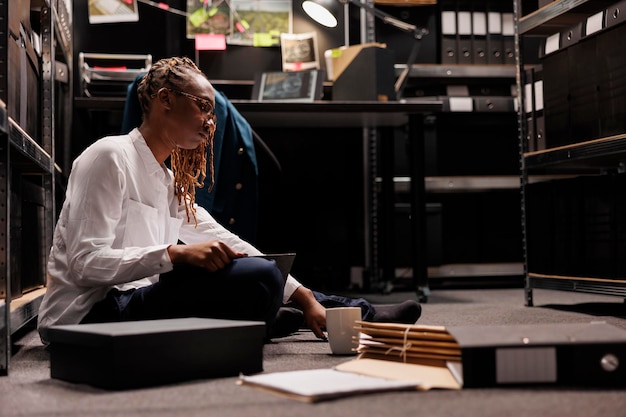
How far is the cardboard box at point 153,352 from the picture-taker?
1.29 meters

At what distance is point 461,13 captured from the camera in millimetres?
4113

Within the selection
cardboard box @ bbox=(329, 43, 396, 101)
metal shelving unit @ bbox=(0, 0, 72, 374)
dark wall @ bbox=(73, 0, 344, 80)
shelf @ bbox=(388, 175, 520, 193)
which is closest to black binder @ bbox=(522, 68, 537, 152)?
cardboard box @ bbox=(329, 43, 396, 101)

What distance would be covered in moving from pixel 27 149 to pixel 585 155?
1689mm

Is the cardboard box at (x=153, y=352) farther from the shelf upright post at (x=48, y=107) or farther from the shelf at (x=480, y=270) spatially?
the shelf at (x=480, y=270)

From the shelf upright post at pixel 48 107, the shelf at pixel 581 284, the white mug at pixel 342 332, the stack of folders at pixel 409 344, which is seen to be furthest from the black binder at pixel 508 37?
the stack of folders at pixel 409 344

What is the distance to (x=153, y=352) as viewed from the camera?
130 cm

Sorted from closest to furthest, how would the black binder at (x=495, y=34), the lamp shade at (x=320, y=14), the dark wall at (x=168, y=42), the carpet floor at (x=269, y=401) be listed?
the carpet floor at (x=269, y=401)
the lamp shade at (x=320, y=14)
the dark wall at (x=168, y=42)
the black binder at (x=495, y=34)

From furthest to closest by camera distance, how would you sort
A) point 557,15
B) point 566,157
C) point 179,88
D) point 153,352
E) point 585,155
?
point 557,15 → point 566,157 → point 585,155 → point 179,88 → point 153,352

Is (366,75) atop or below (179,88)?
atop

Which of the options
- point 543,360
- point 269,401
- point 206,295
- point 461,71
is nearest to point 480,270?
point 461,71

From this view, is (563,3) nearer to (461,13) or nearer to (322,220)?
(461,13)

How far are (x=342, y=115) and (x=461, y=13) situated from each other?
118cm

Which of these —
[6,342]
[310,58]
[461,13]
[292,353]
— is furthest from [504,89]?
[6,342]

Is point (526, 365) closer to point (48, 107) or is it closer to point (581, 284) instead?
point (581, 284)
